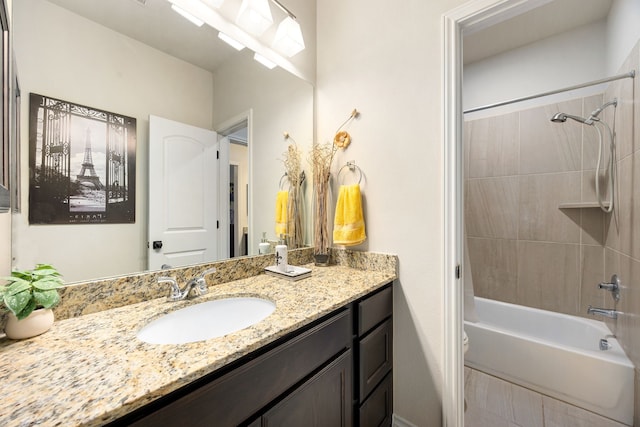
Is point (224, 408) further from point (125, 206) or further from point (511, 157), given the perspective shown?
point (511, 157)

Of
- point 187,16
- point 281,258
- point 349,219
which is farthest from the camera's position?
point 349,219

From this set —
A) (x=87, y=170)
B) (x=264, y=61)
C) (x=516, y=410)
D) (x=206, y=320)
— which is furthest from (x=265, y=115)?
(x=516, y=410)

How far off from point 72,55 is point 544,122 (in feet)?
9.93

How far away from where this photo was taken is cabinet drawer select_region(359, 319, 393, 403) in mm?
1102

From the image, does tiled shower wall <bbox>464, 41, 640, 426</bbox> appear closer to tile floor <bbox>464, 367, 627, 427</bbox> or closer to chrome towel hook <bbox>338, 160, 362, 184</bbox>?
tile floor <bbox>464, 367, 627, 427</bbox>

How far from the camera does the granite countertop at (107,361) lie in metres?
0.43

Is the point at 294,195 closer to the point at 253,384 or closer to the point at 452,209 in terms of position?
the point at 452,209

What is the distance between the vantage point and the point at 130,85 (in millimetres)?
949

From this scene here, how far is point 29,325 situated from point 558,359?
2.55m

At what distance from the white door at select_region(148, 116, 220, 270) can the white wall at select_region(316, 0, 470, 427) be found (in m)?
0.80

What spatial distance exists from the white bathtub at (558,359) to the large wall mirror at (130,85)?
74.2 inches

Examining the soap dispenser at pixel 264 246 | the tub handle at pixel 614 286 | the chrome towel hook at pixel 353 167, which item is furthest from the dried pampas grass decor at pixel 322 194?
the tub handle at pixel 614 286

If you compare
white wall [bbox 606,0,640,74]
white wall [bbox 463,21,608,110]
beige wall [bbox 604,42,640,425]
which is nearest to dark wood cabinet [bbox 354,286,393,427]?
beige wall [bbox 604,42,640,425]

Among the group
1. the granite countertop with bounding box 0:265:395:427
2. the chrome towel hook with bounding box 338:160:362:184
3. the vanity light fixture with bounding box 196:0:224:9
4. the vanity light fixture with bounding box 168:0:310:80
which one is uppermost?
the vanity light fixture with bounding box 196:0:224:9
